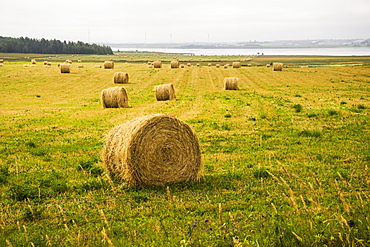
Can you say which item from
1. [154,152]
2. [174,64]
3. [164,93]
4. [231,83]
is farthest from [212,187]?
[174,64]

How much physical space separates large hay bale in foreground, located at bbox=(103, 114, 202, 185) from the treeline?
591 ft

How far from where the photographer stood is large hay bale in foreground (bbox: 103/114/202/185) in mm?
9438

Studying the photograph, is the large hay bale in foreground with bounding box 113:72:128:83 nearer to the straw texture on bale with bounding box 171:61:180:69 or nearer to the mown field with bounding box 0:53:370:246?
the straw texture on bale with bounding box 171:61:180:69

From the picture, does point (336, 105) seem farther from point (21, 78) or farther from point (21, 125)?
point (21, 78)

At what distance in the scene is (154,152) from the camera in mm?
9797

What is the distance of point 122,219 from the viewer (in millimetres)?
7172

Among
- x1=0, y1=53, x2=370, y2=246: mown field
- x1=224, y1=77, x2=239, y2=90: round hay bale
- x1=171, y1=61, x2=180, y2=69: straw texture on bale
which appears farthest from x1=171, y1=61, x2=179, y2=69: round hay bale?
x1=0, y1=53, x2=370, y2=246: mown field

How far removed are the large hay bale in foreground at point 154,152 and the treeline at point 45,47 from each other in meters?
180

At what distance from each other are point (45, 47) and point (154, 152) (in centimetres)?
18813

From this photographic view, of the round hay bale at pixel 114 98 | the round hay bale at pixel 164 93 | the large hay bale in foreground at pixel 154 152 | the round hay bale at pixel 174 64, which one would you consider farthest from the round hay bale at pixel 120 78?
the large hay bale in foreground at pixel 154 152

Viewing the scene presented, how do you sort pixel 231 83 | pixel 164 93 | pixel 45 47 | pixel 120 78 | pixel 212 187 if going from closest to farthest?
pixel 212 187 → pixel 164 93 → pixel 231 83 → pixel 120 78 → pixel 45 47

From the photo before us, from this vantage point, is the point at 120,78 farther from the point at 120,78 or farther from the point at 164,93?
the point at 164,93

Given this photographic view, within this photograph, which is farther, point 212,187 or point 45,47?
point 45,47

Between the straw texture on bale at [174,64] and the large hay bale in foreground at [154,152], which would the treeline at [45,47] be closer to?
the straw texture on bale at [174,64]
